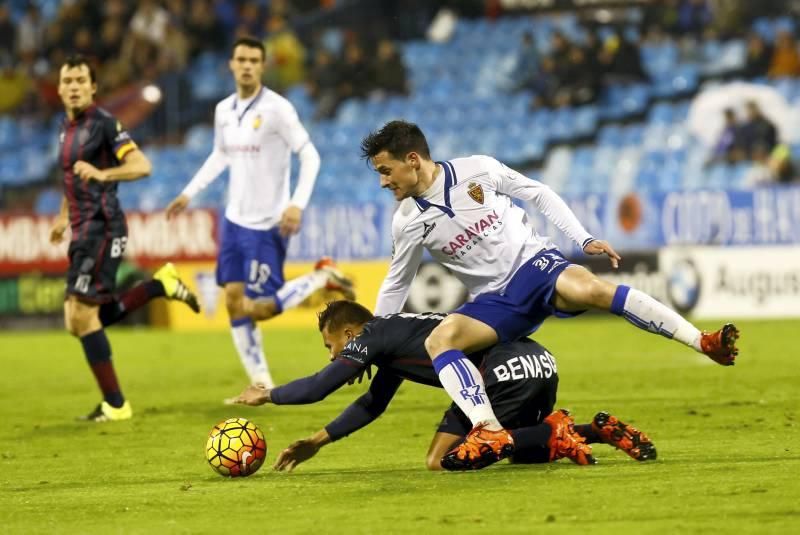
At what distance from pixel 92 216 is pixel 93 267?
1.13 ft

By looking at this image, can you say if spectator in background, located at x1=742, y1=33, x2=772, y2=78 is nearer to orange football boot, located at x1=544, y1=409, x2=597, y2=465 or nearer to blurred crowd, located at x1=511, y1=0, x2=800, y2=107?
blurred crowd, located at x1=511, y1=0, x2=800, y2=107

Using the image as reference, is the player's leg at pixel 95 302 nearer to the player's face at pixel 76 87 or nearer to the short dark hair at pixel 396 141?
the player's face at pixel 76 87

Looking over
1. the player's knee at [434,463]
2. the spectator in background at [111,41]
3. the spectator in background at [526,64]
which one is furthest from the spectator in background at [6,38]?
the player's knee at [434,463]

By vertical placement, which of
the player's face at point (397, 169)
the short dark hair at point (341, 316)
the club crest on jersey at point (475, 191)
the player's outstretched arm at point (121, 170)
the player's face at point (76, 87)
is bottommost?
the short dark hair at point (341, 316)

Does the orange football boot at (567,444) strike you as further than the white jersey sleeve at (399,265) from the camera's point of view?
No

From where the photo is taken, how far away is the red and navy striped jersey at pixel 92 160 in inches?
385

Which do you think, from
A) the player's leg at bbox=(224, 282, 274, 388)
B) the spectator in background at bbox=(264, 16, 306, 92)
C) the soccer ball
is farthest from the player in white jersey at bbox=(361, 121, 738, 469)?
the spectator in background at bbox=(264, 16, 306, 92)

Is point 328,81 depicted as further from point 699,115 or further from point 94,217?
point 94,217

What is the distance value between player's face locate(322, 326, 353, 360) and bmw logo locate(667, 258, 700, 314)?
11.5 m

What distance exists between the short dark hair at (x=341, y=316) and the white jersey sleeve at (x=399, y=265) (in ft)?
0.85

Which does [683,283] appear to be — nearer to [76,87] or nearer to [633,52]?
[633,52]

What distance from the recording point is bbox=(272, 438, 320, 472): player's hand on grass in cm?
685

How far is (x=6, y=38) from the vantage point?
25578 mm

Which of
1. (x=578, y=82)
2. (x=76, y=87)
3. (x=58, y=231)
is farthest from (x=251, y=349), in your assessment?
(x=578, y=82)
